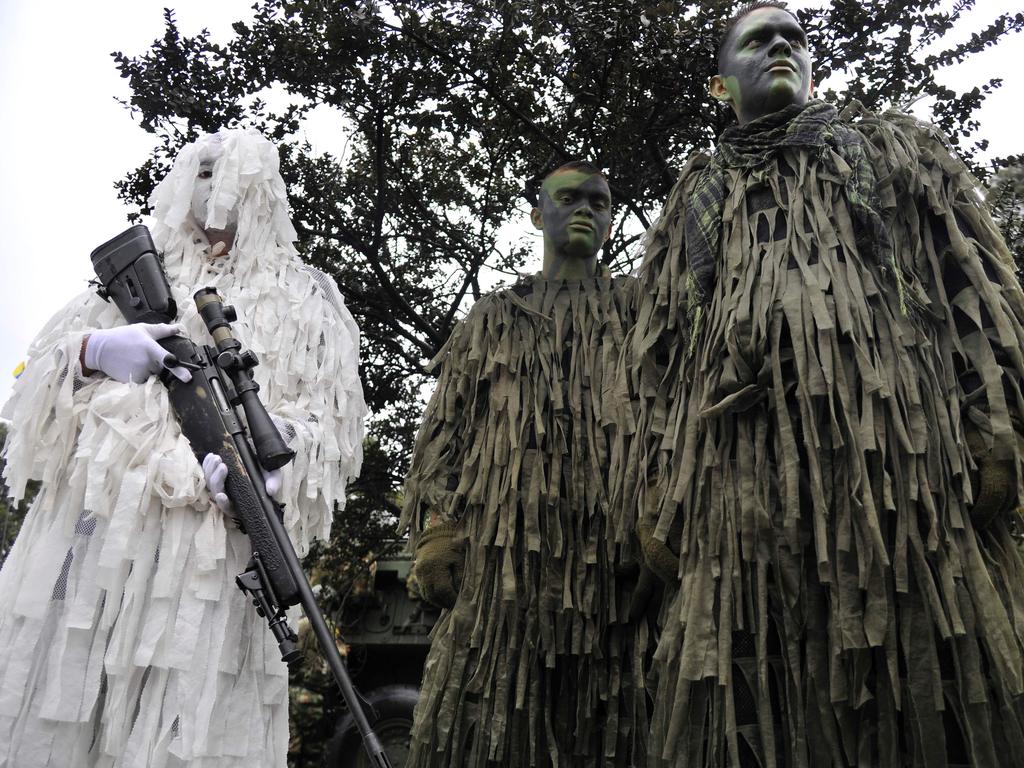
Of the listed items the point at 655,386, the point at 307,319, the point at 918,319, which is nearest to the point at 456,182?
the point at 307,319

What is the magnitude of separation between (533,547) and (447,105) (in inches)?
116

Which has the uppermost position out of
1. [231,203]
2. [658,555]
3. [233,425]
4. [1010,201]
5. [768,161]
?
[1010,201]

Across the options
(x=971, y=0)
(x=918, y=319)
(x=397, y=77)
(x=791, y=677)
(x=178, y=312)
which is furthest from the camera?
(x=397, y=77)

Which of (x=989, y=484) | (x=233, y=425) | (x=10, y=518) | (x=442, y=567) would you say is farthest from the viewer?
(x=10, y=518)

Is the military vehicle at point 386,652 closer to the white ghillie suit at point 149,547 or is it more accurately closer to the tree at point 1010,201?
the white ghillie suit at point 149,547

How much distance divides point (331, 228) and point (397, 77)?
3.04ft

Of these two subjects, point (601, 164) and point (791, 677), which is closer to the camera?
point (791, 677)

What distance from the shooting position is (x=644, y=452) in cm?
278

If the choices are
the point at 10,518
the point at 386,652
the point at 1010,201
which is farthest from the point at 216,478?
the point at 10,518

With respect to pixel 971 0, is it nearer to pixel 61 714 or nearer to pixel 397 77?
pixel 397 77

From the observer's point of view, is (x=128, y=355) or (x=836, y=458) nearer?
(x=836, y=458)

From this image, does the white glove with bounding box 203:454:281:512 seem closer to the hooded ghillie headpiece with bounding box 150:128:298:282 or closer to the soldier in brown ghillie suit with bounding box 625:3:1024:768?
the hooded ghillie headpiece with bounding box 150:128:298:282

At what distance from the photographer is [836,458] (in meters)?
2.42

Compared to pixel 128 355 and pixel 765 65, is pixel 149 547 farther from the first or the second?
pixel 765 65
